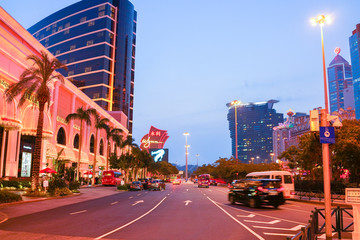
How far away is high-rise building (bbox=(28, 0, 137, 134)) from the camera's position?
11650 centimetres

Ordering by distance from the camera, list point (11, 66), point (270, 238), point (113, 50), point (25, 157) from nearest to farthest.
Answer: point (270, 238) < point (11, 66) < point (25, 157) < point (113, 50)

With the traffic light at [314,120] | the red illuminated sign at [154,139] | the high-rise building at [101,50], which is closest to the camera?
the traffic light at [314,120]

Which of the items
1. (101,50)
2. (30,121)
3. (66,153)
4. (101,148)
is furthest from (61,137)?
(101,50)

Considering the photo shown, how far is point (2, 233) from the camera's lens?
1083cm

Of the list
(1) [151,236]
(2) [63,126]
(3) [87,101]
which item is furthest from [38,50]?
(1) [151,236]

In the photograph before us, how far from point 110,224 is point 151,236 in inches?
133

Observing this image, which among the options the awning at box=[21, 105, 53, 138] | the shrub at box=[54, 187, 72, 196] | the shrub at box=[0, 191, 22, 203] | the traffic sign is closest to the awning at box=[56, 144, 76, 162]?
the awning at box=[21, 105, 53, 138]

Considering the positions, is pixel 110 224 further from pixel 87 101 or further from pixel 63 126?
pixel 87 101

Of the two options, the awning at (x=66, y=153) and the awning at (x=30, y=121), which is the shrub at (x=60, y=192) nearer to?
the awning at (x=30, y=121)

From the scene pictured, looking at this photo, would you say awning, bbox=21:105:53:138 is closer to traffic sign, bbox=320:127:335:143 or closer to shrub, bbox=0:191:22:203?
shrub, bbox=0:191:22:203

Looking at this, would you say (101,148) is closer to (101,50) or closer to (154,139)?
(101,50)

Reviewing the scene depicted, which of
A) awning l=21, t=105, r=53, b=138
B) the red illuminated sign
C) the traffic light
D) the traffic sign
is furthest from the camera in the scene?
the red illuminated sign

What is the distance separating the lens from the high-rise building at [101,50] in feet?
382

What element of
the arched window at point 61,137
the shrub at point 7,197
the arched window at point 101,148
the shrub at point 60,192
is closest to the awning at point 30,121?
the shrub at point 60,192
